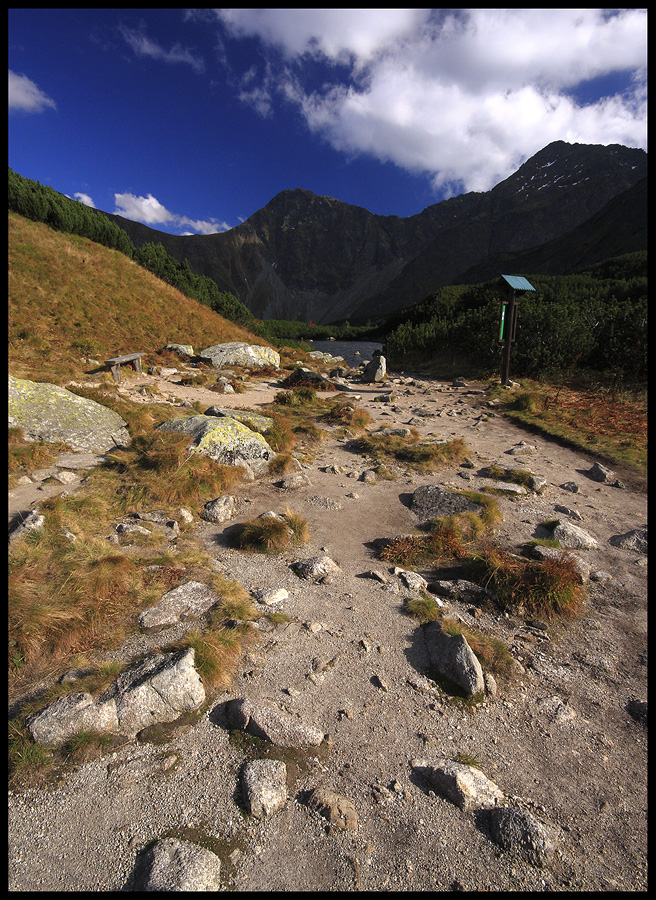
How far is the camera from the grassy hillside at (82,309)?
57.7ft

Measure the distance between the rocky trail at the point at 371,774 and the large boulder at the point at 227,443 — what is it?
12.3 feet

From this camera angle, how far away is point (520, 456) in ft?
32.9

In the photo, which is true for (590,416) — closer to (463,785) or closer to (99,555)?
(463,785)

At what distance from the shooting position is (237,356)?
2302 cm

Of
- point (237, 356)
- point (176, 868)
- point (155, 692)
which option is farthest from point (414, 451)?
point (237, 356)

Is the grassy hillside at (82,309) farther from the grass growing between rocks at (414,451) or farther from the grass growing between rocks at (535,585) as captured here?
the grass growing between rocks at (535,585)

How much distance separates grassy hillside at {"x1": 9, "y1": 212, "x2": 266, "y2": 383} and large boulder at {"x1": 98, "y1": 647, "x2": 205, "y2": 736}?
42.8 ft

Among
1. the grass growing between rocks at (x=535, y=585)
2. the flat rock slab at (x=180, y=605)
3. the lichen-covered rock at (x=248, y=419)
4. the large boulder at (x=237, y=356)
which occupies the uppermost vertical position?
the large boulder at (x=237, y=356)

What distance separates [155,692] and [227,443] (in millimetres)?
6008

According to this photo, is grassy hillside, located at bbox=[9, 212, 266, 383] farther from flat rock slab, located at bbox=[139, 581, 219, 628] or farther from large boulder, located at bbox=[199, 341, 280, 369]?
flat rock slab, located at bbox=[139, 581, 219, 628]

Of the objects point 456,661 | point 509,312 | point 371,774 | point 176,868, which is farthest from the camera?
point 509,312

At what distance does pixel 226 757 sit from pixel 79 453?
7.79 meters

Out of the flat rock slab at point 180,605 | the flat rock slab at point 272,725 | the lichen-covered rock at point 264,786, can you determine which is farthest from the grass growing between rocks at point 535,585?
the flat rock slab at point 180,605

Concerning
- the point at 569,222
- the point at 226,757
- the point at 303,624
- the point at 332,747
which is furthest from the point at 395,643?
the point at 569,222
